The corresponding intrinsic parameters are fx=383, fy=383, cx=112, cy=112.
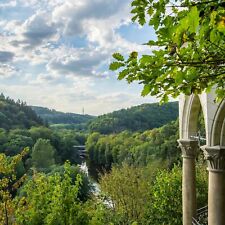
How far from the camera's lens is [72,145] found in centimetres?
8425

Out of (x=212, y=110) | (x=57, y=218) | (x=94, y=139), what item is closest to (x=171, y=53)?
(x=212, y=110)

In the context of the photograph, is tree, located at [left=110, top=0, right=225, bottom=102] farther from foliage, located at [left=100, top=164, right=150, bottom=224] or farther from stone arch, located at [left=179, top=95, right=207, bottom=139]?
foliage, located at [left=100, top=164, right=150, bottom=224]

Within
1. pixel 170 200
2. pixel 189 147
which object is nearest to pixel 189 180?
pixel 189 147

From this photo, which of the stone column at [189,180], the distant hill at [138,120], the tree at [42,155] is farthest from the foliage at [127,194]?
the distant hill at [138,120]

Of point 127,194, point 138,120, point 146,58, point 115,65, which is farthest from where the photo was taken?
point 138,120

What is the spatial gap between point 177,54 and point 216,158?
4969 millimetres

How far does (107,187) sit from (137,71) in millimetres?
24273

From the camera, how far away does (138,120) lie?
13238 centimetres

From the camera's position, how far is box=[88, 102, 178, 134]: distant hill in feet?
417

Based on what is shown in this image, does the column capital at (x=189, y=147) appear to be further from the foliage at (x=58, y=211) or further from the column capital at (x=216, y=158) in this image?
the foliage at (x=58, y=211)

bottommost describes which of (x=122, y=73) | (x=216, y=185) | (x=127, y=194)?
(x=127, y=194)

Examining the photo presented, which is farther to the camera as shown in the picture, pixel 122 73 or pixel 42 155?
pixel 42 155

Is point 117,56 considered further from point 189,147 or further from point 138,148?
point 138,148

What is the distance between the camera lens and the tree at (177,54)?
276 centimetres
